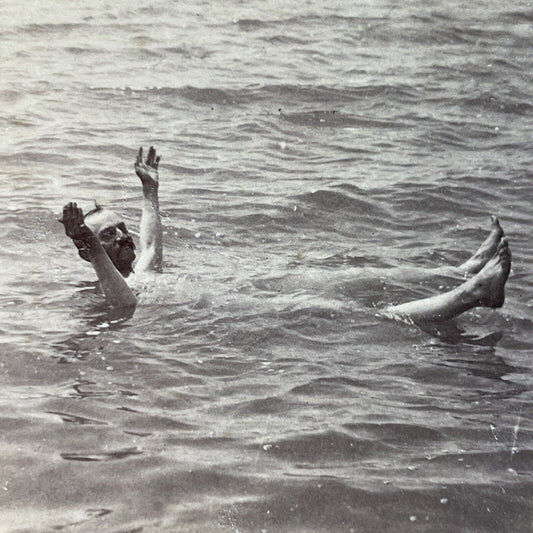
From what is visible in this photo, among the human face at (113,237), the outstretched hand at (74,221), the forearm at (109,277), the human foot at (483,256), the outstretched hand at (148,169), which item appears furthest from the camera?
the outstretched hand at (148,169)

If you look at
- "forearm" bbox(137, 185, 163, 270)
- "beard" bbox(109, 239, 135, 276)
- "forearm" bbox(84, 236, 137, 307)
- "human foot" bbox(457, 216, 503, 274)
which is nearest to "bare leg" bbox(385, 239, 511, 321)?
"human foot" bbox(457, 216, 503, 274)

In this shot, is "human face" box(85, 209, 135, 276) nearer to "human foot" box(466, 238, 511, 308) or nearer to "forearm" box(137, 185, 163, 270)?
"forearm" box(137, 185, 163, 270)

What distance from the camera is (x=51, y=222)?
7.80m

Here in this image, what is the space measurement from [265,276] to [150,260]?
37.5 inches

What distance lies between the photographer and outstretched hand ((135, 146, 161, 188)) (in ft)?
21.6

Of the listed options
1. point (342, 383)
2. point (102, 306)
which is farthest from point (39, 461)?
point (102, 306)

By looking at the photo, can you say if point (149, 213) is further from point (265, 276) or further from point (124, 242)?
point (265, 276)

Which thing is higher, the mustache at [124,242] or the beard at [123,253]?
the mustache at [124,242]

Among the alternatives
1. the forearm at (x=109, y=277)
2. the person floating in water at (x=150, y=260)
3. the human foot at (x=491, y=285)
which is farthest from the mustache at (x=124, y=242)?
the human foot at (x=491, y=285)

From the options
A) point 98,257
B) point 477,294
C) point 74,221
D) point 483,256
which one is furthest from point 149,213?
point 477,294

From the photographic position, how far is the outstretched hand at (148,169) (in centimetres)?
657

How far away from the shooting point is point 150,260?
21.1ft

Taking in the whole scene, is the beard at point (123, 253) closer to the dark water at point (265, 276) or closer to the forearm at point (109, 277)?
the dark water at point (265, 276)

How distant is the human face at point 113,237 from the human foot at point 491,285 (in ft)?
8.16
